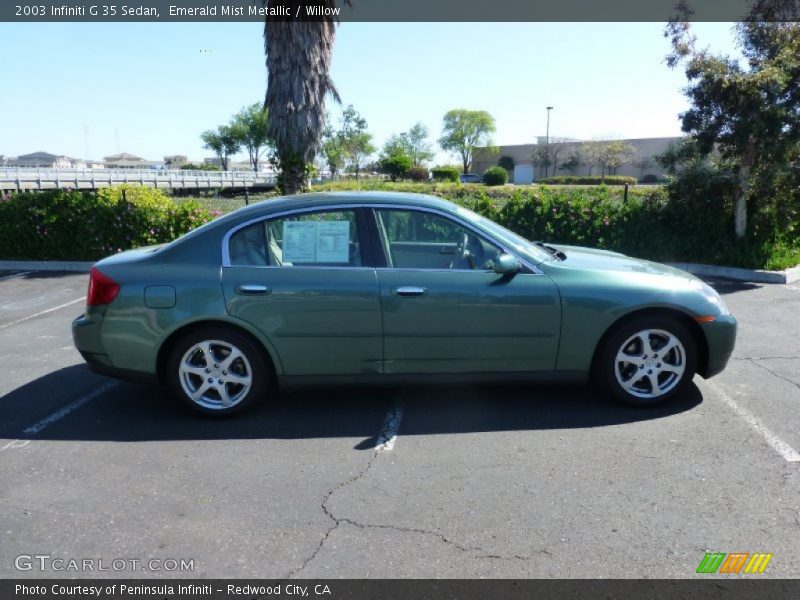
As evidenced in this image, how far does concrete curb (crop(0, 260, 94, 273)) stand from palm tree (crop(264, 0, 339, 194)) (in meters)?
4.12

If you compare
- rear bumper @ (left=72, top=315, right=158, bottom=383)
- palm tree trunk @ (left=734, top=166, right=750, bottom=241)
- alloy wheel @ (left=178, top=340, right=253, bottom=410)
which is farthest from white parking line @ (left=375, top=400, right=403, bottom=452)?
palm tree trunk @ (left=734, top=166, right=750, bottom=241)

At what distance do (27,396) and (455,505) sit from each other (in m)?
3.75

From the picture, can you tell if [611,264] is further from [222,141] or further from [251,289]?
[222,141]

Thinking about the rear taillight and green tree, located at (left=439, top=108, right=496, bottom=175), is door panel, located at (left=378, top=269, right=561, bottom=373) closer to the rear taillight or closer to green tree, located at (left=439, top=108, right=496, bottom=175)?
the rear taillight

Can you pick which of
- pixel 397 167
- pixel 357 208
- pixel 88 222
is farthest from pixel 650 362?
pixel 397 167

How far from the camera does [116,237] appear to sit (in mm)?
11617

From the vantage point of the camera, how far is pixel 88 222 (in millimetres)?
11672

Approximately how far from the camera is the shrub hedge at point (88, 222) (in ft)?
37.9

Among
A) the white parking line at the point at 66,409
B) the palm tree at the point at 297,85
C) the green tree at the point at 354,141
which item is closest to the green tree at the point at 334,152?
the green tree at the point at 354,141

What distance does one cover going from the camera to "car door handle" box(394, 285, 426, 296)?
4.41 meters

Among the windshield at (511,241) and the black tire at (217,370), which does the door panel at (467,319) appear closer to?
the windshield at (511,241)

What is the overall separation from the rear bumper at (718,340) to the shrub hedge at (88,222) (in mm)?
9241

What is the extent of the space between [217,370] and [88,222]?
8.63 m

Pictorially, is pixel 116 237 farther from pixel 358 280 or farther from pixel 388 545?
pixel 388 545
